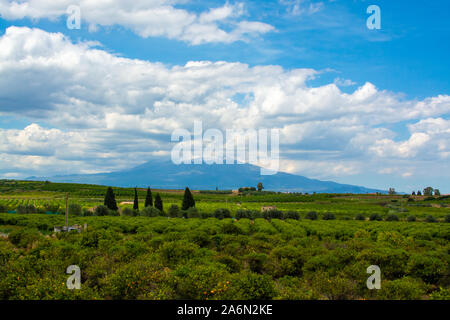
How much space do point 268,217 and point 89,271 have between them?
53083 mm

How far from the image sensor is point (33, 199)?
4171 inches

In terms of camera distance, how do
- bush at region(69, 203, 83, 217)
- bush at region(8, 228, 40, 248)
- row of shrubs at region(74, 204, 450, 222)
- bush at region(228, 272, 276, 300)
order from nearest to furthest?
bush at region(228, 272, 276, 300) < bush at region(8, 228, 40, 248) < row of shrubs at region(74, 204, 450, 222) < bush at region(69, 203, 83, 217)

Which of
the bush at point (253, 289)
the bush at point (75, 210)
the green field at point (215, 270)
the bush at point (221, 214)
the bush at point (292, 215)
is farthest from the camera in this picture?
the bush at point (292, 215)

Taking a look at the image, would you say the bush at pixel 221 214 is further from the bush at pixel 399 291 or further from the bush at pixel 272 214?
the bush at pixel 399 291

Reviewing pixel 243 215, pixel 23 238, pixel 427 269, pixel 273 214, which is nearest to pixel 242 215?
pixel 243 215

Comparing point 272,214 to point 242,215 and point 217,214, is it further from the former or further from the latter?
point 217,214

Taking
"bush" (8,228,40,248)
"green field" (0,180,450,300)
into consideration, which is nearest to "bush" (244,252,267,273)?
"green field" (0,180,450,300)

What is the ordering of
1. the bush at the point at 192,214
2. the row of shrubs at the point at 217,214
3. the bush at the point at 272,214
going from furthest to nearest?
the bush at the point at 272,214 < the row of shrubs at the point at 217,214 < the bush at the point at 192,214

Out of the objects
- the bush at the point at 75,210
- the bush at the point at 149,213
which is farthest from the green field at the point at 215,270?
the bush at the point at 75,210

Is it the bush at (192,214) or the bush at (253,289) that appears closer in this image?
the bush at (253,289)

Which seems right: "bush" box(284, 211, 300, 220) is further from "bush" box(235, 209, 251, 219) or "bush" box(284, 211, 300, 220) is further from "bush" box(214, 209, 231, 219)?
"bush" box(214, 209, 231, 219)

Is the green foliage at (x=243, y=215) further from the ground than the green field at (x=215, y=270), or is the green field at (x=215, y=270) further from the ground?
the green field at (x=215, y=270)
